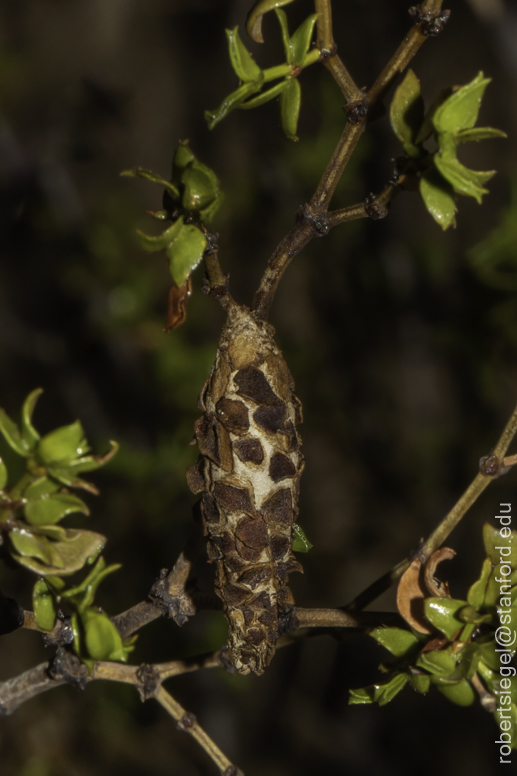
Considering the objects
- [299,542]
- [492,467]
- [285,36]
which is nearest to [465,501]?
[492,467]

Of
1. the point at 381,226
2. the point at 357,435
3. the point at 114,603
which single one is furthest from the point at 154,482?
the point at 381,226

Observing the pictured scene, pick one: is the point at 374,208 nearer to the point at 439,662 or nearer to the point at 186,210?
the point at 186,210

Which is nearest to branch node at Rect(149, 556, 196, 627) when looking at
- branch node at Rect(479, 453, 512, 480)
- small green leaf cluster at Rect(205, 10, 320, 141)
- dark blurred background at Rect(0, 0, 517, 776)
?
branch node at Rect(479, 453, 512, 480)

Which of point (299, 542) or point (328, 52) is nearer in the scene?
point (328, 52)

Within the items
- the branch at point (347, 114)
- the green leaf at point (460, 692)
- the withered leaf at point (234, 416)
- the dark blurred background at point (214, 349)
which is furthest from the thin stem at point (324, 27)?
the dark blurred background at point (214, 349)

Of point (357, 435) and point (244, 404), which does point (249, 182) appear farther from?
point (244, 404)

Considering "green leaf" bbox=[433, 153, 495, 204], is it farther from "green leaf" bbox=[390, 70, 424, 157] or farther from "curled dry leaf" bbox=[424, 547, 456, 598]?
"curled dry leaf" bbox=[424, 547, 456, 598]
